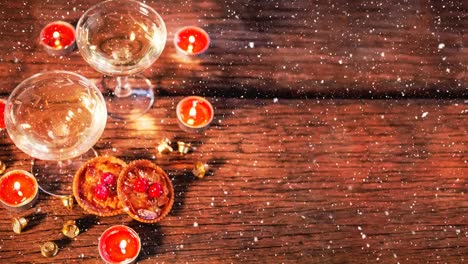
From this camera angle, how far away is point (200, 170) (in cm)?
120

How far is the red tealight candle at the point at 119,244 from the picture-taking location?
1.12 metres

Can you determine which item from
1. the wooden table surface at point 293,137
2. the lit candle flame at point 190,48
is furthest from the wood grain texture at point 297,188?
the lit candle flame at point 190,48

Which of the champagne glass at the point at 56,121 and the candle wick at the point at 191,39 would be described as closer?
the champagne glass at the point at 56,121

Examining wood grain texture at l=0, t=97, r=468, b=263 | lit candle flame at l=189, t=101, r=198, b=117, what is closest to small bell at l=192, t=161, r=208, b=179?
wood grain texture at l=0, t=97, r=468, b=263

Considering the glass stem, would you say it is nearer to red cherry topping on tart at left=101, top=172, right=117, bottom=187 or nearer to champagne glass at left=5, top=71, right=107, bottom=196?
champagne glass at left=5, top=71, right=107, bottom=196

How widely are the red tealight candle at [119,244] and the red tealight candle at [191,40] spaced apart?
43 cm

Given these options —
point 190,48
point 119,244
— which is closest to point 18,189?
point 119,244

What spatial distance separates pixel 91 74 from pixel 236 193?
0.41 meters

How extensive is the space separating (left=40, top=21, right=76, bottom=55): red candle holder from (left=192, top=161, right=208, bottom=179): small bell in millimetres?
390

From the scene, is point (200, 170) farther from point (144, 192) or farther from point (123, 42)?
point (123, 42)

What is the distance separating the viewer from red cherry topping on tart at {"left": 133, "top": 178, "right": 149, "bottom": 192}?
114cm

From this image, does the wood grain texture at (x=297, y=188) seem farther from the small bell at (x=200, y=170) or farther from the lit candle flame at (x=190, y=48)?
the lit candle flame at (x=190, y=48)

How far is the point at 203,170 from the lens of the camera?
3.93 ft

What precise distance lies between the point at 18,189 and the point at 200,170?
353 mm
